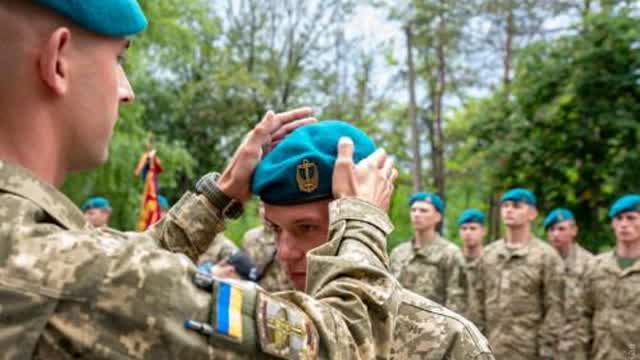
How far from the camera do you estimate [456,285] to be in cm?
935

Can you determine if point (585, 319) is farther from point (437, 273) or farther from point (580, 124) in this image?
point (580, 124)

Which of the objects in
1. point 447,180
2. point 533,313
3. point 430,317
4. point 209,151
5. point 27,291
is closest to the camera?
point 27,291

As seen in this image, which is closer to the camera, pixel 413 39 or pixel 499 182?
pixel 499 182

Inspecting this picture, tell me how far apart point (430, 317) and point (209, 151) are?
22.7m

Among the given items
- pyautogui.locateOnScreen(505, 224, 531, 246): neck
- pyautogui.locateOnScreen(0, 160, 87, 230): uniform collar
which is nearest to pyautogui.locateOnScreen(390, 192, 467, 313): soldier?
pyautogui.locateOnScreen(505, 224, 531, 246): neck

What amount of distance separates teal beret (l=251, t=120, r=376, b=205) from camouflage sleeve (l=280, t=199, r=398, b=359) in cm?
59

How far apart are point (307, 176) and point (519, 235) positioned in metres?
7.19

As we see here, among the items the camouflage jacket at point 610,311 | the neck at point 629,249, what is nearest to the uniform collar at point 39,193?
the camouflage jacket at point 610,311

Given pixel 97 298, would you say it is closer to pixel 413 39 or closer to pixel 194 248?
pixel 194 248

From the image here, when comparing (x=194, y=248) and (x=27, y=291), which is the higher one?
(x=194, y=248)

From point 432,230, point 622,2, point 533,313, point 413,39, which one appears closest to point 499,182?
point 622,2

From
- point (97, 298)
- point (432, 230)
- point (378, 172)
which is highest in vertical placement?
point (432, 230)

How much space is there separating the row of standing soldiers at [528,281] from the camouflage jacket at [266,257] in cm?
1

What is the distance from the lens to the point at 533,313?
8.64 metres
